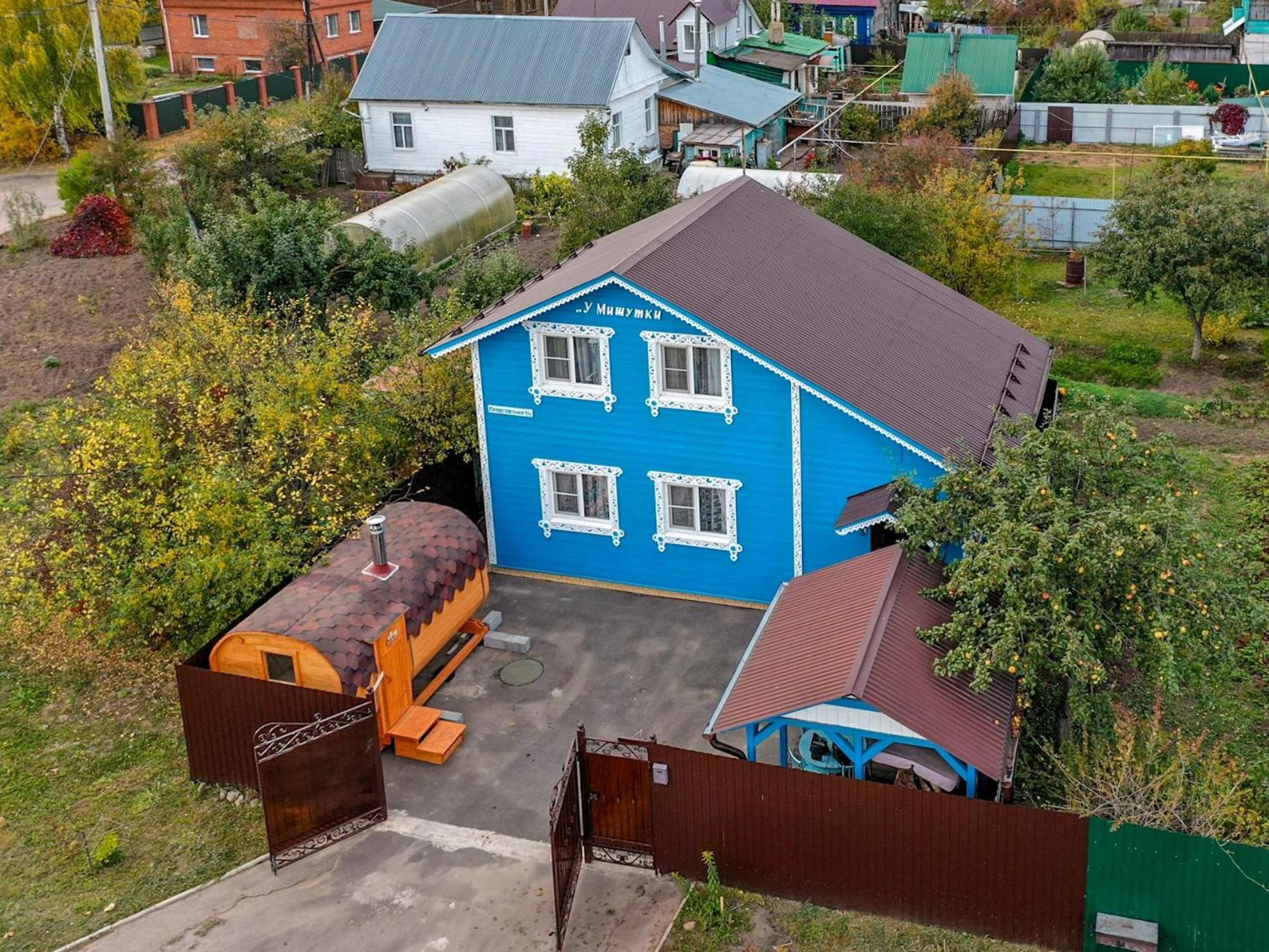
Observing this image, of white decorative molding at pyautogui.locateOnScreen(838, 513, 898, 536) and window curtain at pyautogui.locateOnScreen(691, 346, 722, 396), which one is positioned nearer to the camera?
white decorative molding at pyautogui.locateOnScreen(838, 513, 898, 536)

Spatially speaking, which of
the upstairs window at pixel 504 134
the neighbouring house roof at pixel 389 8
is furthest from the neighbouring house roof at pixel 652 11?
the neighbouring house roof at pixel 389 8

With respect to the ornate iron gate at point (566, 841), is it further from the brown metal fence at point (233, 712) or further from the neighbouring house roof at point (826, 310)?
the neighbouring house roof at point (826, 310)

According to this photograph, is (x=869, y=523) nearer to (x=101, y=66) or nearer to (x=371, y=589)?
(x=371, y=589)

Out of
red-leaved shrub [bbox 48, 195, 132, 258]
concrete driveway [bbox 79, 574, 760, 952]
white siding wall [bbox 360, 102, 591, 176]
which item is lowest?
concrete driveway [bbox 79, 574, 760, 952]

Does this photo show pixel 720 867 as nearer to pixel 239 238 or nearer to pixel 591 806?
pixel 591 806

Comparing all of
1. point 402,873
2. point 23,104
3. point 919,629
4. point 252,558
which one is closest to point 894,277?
point 919,629

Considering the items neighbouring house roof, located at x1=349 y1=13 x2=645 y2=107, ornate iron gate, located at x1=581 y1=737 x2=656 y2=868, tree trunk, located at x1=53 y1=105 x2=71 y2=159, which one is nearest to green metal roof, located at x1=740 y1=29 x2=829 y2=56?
neighbouring house roof, located at x1=349 y1=13 x2=645 y2=107

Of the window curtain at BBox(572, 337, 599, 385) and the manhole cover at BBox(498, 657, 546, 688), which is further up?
the window curtain at BBox(572, 337, 599, 385)

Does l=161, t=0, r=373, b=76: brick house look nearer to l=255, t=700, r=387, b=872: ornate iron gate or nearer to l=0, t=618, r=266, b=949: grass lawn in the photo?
l=0, t=618, r=266, b=949: grass lawn
